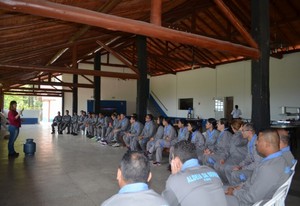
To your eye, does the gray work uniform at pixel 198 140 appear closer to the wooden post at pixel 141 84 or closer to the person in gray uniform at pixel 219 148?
the person in gray uniform at pixel 219 148

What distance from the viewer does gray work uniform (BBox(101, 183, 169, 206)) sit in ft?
4.08

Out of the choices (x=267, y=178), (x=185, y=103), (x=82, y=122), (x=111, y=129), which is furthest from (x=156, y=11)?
(x=185, y=103)

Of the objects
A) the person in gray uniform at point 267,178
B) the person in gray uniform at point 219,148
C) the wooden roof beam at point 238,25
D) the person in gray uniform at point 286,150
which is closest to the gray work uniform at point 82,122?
the person in gray uniform at point 219,148

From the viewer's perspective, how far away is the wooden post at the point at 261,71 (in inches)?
187

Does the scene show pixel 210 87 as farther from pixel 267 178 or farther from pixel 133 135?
pixel 267 178

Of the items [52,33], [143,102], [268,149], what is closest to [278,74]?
[143,102]

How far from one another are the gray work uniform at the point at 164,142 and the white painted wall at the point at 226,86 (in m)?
7.91

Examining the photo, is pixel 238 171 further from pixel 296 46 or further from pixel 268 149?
pixel 296 46

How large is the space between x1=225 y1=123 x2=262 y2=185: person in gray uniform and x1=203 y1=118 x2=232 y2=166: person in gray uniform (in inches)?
22.6

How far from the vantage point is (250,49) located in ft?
15.8

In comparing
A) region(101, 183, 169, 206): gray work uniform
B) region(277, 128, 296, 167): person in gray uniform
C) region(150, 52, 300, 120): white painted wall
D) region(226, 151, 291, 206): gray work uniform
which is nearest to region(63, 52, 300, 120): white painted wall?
region(150, 52, 300, 120): white painted wall

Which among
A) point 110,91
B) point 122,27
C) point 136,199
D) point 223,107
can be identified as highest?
point 110,91

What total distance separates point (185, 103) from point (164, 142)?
12432 millimetres

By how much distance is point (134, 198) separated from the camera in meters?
1.26
